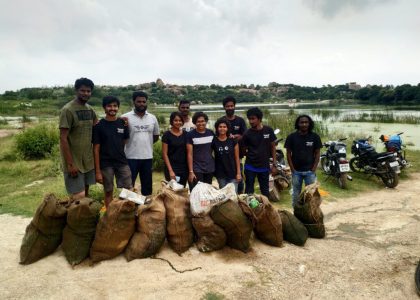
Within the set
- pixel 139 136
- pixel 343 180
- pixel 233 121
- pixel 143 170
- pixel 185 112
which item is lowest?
pixel 343 180

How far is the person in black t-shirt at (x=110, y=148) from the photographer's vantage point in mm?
3566

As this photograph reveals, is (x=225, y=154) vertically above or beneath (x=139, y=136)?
beneath

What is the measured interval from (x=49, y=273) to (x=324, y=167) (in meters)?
5.72

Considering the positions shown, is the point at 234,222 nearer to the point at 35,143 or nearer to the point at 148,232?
the point at 148,232

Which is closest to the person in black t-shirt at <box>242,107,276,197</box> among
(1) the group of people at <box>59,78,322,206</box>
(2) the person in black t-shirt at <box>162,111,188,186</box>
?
(1) the group of people at <box>59,78,322,206</box>

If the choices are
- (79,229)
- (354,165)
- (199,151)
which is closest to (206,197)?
(199,151)

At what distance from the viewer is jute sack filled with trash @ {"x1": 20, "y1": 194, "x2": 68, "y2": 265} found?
299 centimetres

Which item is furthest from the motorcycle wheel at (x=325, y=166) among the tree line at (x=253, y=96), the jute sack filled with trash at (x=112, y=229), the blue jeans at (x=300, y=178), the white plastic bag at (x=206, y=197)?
the tree line at (x=253, y=96)

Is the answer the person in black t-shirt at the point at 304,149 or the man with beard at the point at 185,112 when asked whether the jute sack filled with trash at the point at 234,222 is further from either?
the man with beard at the point at 185,112

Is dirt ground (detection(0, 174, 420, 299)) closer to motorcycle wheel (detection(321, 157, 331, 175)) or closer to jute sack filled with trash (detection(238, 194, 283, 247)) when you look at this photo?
jute sack filled with trash (detection(238, 194, 283, 247))

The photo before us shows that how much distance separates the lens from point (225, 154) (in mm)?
3879

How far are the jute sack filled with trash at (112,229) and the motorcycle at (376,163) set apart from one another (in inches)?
198

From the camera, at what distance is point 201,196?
10.5ft

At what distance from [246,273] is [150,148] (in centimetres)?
196
